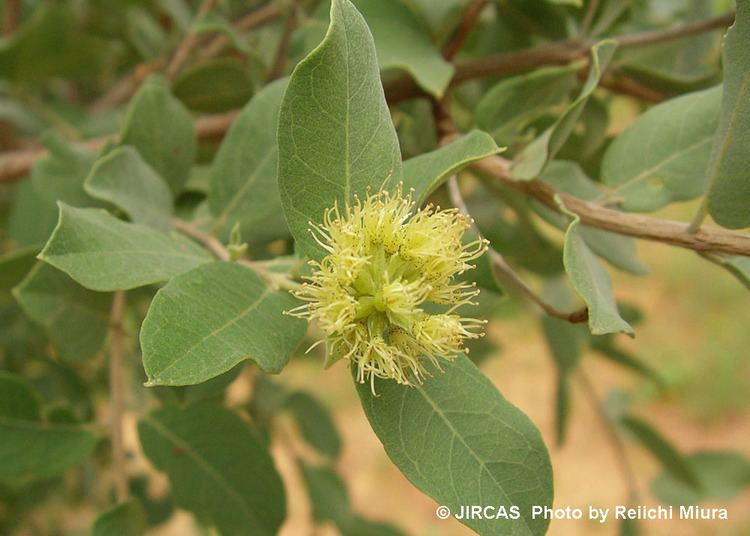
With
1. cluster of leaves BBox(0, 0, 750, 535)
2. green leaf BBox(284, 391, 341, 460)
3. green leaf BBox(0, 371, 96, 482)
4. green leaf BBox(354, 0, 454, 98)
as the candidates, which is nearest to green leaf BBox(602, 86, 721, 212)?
cluster of leaves BBox(0, 0, 750, 535)

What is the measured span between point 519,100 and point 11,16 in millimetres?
1002

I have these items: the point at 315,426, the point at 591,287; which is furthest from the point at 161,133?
the point at 315,426

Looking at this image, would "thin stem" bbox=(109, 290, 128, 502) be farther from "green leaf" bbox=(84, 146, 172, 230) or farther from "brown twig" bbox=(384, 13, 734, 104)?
"brown twig" bbox=(384, 13, 734, 104)

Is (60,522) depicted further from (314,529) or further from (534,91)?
(534,91)

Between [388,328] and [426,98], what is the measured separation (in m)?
0.46

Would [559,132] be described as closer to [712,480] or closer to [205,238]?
[205,238]

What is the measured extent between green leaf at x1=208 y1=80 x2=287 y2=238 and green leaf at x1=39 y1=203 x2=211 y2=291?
17 centimetres

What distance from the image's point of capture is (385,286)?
0.57 metres

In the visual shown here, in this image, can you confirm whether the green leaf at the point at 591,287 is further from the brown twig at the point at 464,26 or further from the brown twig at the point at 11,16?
the brown twig at the point at 11,16

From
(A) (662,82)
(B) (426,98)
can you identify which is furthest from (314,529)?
(A) (662,82)

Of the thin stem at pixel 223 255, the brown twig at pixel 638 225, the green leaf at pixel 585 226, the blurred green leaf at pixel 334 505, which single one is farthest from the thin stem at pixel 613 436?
the thin stem at pixel 223 255

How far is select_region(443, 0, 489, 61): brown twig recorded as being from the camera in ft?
2.93

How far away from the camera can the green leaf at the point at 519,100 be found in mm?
822

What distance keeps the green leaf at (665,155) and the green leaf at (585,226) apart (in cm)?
3
